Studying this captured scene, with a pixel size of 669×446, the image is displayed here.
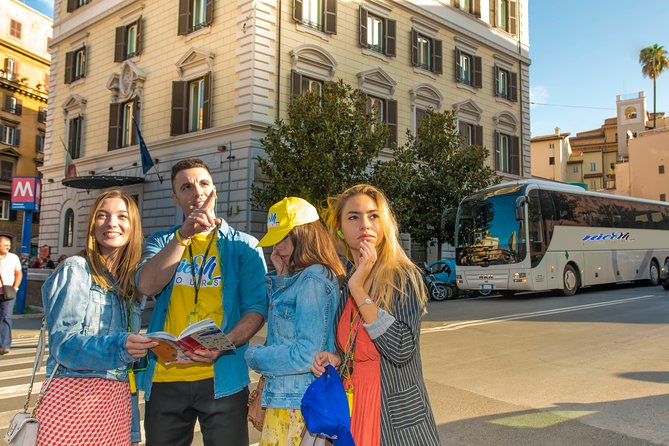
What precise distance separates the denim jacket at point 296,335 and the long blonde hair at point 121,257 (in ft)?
2.21

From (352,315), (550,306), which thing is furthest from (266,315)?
(550,306)

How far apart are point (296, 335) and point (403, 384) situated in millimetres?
519

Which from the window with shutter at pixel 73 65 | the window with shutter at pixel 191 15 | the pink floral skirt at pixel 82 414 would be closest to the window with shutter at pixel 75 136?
the window with shutter at pixel 73 65

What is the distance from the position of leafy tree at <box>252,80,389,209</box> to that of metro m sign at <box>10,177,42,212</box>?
254 inches

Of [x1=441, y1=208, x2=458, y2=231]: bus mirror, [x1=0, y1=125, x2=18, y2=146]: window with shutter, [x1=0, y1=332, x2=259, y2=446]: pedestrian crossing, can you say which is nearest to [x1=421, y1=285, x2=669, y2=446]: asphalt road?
[x1=0, y1=332, x2=259, y2=446]: pedestrian crossing

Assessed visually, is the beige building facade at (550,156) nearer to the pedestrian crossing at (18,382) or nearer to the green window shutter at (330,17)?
the green window shutter at (330,17)

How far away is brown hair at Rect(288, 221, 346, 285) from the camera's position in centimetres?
247

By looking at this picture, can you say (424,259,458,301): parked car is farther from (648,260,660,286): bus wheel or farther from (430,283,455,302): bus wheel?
(648,260,660,286): bus wheel

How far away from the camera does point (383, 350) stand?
230cm

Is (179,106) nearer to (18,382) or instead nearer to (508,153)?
(18,382)

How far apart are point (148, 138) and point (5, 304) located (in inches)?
589

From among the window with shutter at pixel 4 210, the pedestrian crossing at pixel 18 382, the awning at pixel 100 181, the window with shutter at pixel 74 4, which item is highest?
the window with shutter at pixel 74 4

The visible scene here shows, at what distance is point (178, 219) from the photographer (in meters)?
21.2

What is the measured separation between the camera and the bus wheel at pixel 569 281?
1738cm
